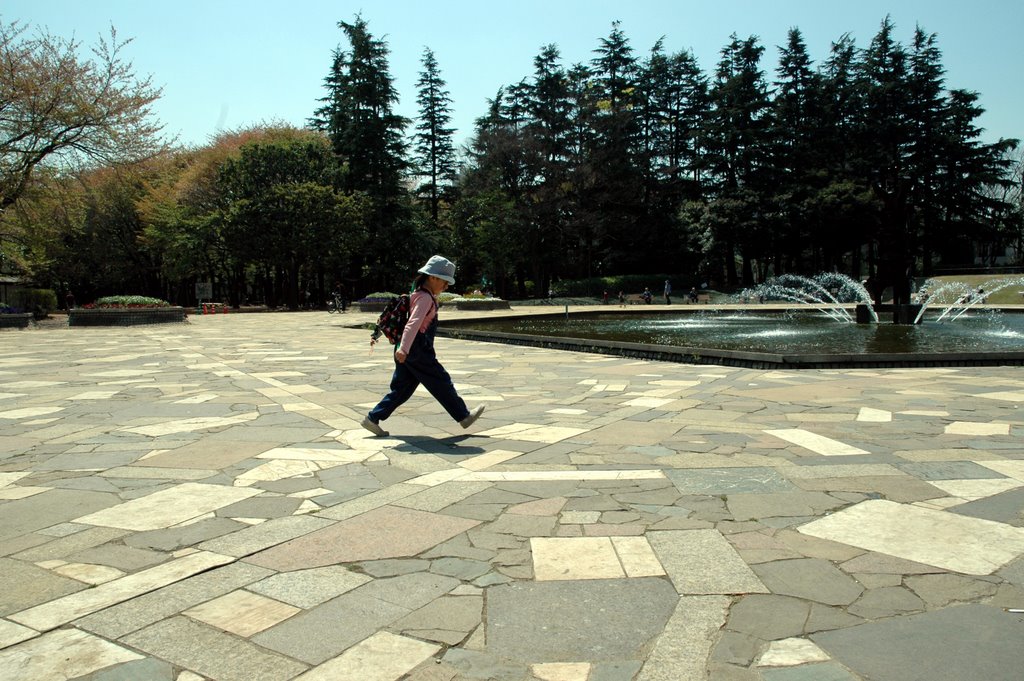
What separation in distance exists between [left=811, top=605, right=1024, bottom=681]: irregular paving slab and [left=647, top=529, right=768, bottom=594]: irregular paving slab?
0.45 m

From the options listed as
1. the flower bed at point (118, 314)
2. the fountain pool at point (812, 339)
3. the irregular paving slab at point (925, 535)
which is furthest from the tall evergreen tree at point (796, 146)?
the irregular paving slab at point (925, 535)

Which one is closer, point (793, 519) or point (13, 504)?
point (793, 519)

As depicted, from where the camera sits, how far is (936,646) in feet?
7.92

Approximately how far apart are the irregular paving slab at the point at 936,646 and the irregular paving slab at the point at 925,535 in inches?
19.8

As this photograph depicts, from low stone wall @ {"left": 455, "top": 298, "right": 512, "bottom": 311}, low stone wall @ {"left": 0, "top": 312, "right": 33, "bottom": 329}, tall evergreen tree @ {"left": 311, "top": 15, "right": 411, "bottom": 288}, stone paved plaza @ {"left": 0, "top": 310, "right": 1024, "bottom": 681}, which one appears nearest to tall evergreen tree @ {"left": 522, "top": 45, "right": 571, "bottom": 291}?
tall evergreen tree @ {"left": 311, "top": 15, "right": 411, "bottom": 288}

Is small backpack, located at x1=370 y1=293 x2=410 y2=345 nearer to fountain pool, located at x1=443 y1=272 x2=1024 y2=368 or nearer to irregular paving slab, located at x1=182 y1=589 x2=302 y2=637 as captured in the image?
irregular paving slab, located at x1=182 y1=589 x2=302 y2=637

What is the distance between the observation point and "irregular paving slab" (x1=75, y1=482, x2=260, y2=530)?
12.4 feet

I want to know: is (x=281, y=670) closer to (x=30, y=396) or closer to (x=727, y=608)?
(x=727, y=608)

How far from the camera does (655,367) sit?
34.9 ft

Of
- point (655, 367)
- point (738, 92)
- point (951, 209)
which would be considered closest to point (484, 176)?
point (738, 92)

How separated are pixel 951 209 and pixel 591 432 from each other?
46.4 metres

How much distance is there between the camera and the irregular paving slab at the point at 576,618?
2447 mm

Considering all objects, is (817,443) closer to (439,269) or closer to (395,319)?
(439,269)

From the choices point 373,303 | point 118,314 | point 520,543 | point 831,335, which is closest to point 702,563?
point 520,543
